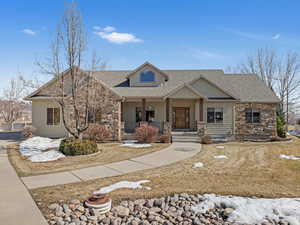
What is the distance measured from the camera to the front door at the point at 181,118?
17.7 meters

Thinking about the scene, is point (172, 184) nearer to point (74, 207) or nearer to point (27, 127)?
point (74, 207)

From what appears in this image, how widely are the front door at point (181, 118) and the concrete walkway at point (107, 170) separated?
7605 mm

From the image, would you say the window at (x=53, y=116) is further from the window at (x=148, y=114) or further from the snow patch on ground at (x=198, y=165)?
the snow patch on ground at (x=198, y=165)

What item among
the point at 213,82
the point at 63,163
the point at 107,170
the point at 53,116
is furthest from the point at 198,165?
the point at 53,116

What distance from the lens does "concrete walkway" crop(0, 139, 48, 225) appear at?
378cm

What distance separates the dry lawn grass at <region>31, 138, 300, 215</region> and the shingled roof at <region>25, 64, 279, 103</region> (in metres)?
8.76

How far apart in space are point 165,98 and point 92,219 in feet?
39.7

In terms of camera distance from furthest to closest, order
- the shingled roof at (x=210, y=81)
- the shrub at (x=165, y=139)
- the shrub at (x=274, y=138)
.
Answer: the shingled roof at (x=210, y=81) → the shrub at (x=274, y=138) → the shrub at (x=165, y=139)

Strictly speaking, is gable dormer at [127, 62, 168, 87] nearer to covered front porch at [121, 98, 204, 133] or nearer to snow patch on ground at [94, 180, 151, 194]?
covered front porch at [121, 98, 204, 133]

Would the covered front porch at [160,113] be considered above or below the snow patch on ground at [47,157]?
above

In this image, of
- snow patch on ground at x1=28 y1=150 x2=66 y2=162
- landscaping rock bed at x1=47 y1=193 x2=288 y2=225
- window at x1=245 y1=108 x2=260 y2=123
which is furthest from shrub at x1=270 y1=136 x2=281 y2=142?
snow patch on ground at x1=28 y1=150 x2=66 y2=162

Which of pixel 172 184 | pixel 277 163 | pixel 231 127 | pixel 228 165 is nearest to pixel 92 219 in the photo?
pixel 172 184

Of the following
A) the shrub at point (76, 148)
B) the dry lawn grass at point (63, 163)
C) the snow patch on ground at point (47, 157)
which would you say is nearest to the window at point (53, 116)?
the dry lawn grass at point (63, 163)

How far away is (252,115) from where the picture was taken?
16438 mm
